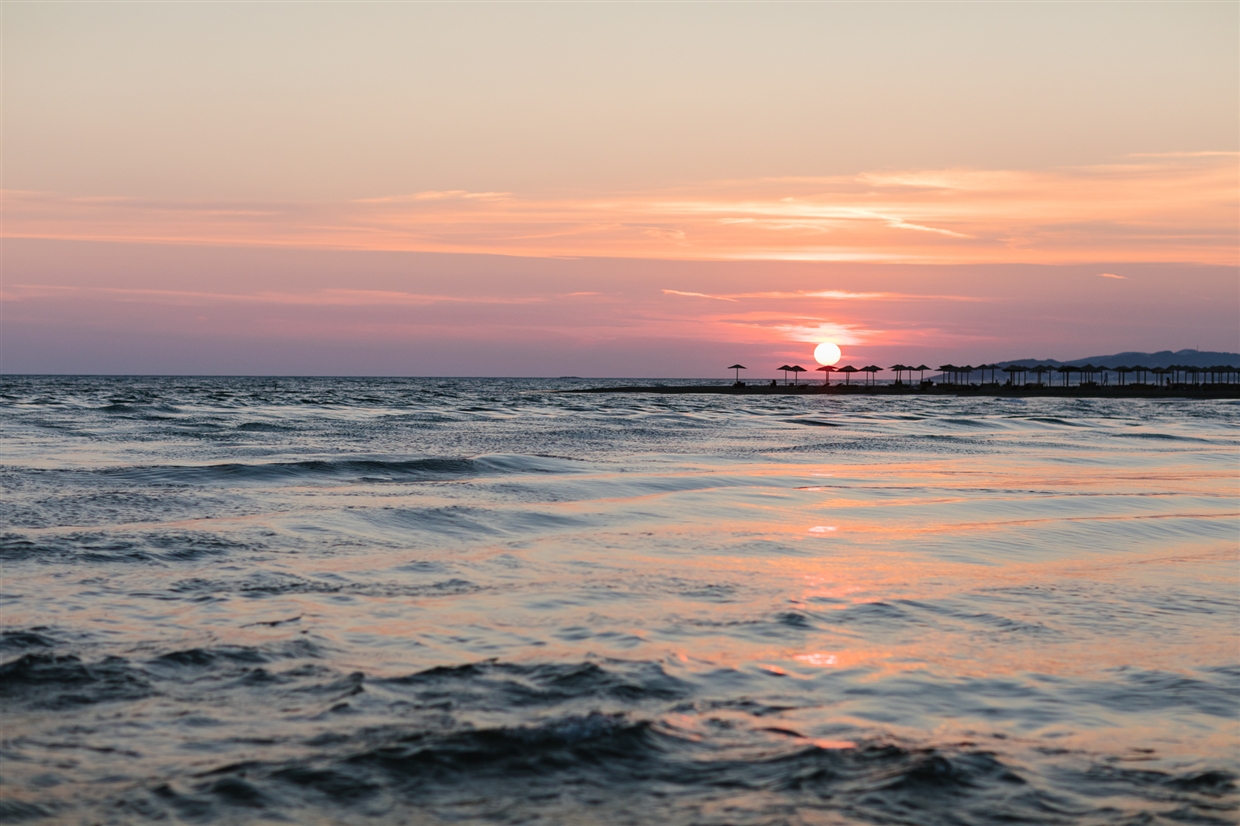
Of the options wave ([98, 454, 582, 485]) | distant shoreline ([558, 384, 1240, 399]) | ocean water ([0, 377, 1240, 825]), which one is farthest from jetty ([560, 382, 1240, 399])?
ocean water ([0, 377, 1240, 825])

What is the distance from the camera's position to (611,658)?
274 inches

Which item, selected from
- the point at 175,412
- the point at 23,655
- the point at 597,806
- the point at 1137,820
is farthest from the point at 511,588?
the point at 175,412

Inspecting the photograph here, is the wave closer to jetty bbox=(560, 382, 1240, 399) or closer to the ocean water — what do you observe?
the ocean water

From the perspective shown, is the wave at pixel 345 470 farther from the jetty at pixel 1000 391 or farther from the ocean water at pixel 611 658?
the jetty at pixel 1000 391

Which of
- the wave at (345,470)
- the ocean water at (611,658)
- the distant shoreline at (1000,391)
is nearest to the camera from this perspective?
the ocean water at (611,658)

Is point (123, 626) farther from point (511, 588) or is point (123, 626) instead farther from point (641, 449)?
point (641, 449)

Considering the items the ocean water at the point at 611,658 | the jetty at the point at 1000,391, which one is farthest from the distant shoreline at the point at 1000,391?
the ocean water at the point at 611,658

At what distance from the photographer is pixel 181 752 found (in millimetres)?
5133

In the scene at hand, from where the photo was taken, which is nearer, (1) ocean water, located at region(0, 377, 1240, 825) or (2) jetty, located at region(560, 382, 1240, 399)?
(1) ocean water, located at region(0, 377, 1240, 825)

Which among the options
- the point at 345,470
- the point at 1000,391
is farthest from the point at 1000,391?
the point at 345,470

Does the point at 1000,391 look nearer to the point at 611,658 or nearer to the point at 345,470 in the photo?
the point at 345,470

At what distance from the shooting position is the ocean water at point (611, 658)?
4.80 m

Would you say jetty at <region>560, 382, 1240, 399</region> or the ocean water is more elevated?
jetty at <region>560, 382, 1240, 399</region>

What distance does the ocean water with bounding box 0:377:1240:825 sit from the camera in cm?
480
